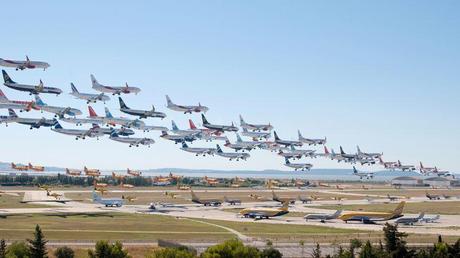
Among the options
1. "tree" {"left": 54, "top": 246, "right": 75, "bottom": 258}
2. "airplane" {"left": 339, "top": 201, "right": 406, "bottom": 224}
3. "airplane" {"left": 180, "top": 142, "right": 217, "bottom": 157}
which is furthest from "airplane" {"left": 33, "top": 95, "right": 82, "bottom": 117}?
"tree" {"left": 54, "top": 246, "right": 75, "bottom": 258}

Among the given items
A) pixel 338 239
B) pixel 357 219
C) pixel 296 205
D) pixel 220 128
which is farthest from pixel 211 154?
pixel 338 239

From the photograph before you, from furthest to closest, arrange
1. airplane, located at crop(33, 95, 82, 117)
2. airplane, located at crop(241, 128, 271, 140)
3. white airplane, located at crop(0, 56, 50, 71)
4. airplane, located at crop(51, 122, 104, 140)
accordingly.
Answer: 1. airplane, located at crop(241, 128, 271, 140)
2. airplane, located at crop(51, 122, 104, 140)
3. airplane, located at crop(33, 95, 82, 117)
4. white airplane, located at crop(0, 56, 50, 71)

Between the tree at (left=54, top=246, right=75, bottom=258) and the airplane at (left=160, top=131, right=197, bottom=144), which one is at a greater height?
the airplane at (left=160, top=131, right=197, bottom=144)

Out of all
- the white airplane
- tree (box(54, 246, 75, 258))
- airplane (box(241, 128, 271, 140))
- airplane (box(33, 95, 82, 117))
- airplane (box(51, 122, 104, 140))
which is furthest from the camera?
airplane (box(241, 128, 271, 140))

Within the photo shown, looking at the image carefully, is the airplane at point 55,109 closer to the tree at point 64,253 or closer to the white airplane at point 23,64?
the white airplane at point 23,64

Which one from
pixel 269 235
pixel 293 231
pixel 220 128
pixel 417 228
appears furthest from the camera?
pixel 220 128

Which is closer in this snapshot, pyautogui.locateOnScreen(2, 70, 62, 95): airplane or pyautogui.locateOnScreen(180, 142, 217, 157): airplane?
pyautogui.locateOnScreen(2, 70, 62, 95): airplane

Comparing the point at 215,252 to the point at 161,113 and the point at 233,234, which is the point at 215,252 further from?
the point at 161,113

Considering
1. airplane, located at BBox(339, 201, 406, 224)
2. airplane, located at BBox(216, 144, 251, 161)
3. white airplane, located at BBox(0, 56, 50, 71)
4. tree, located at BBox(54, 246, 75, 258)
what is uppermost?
white airplane, located at BBox(0, 56, 50, 71)

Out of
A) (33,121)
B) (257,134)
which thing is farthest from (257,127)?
(33,121)

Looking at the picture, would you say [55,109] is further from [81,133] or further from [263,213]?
[263,213]

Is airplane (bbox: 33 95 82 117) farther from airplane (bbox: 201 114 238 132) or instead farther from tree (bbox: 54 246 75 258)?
tree (bbox: 54 246 75 258)
